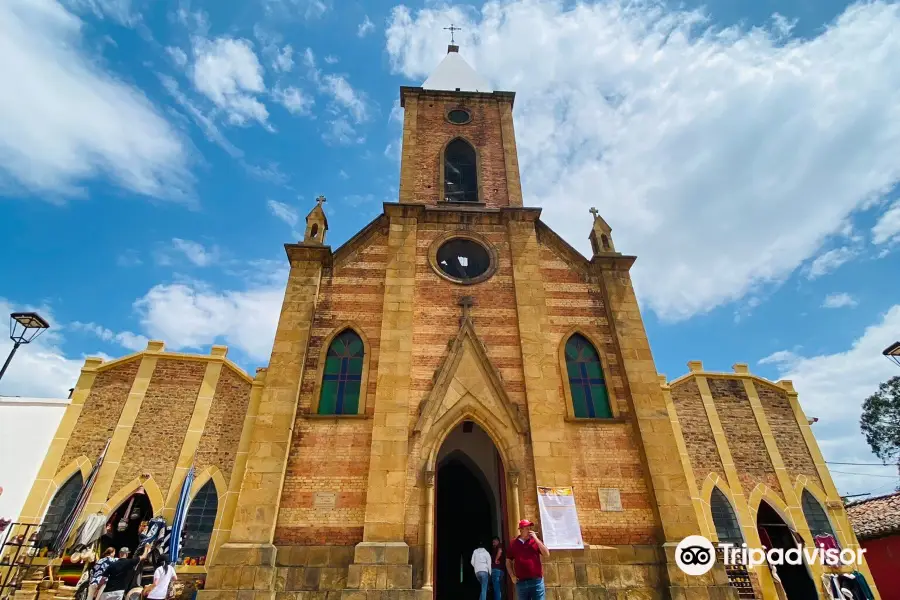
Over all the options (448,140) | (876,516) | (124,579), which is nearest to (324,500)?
(124,579)

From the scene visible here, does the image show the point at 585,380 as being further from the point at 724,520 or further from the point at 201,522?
the point at 201,522

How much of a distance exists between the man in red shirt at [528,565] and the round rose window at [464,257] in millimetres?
9129

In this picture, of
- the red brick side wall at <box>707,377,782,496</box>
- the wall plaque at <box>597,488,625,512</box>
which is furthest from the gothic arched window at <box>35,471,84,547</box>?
the red brick side wall at <box>707,377,782,496</box>

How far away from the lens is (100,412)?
15227mm

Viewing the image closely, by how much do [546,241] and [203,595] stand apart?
45.9 feet

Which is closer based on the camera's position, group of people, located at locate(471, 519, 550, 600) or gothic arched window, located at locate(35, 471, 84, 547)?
group of people, located at locate(471, 519, 550, 600)

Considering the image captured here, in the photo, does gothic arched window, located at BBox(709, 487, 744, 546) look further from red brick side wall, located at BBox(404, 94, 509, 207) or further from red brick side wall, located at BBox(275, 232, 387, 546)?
red brick side wall, located at BBox(404, 94, 509, 207)

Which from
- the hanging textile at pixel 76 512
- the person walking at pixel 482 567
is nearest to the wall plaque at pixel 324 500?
the person walking at pixel 482 567

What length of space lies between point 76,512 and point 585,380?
15325 millimetres

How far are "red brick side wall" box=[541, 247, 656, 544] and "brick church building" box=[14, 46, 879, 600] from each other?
2.1 inches

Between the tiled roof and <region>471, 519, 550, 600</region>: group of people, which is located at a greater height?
the tiled roof

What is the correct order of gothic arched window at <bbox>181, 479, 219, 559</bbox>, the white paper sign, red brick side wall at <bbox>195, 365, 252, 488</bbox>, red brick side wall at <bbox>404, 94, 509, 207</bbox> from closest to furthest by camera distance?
the white paper sign < gothic arched window at <bbox>181, 479, 219, 559</bbox> < red brick side wall at <bbox>195, 365, 252, 488</bbox> < red brick side wall at <bbox>404, 94, 509, 207</bbox>

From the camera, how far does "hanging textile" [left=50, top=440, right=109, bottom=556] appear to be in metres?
12.8

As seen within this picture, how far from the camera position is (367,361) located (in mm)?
13562
